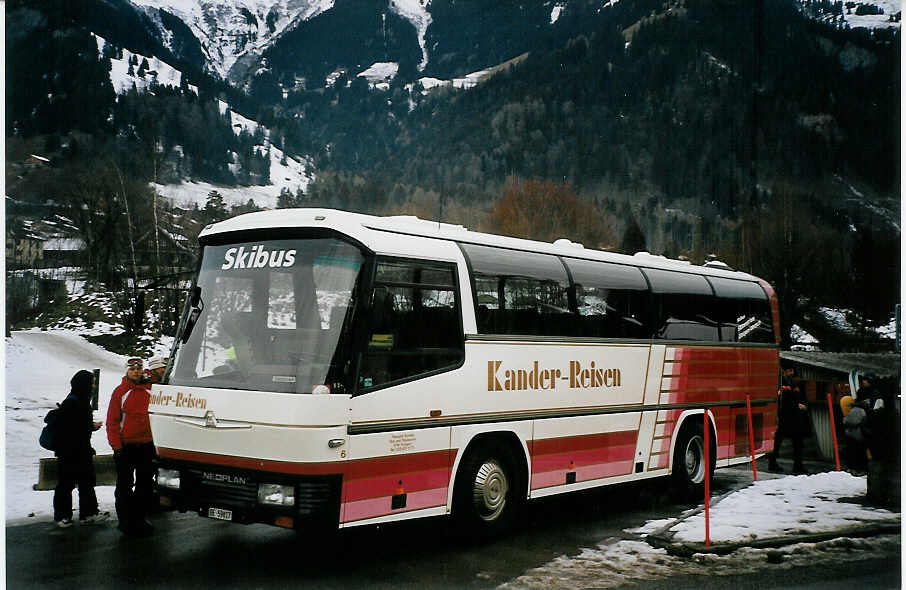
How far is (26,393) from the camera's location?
10016 millimetres

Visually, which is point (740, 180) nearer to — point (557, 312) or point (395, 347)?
point (557, 312)

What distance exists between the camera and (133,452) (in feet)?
28.6

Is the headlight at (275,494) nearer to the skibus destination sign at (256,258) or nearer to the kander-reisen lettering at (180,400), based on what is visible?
the kander-reisen lettering at (180,400)

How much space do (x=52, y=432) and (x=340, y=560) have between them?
3198 mm

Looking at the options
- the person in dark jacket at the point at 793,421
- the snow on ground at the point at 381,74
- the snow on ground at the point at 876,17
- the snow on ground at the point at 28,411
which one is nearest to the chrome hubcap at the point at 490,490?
the snow on ground at the point at 28,411

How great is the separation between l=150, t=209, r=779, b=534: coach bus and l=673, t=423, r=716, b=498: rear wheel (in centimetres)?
118

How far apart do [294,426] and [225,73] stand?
339 inches

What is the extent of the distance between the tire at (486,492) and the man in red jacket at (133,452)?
3.10 meters

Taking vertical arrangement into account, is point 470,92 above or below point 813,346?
above

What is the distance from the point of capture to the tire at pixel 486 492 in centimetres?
836

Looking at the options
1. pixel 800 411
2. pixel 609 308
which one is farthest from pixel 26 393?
pixel 800 411

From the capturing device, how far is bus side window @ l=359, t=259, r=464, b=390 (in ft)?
24.4

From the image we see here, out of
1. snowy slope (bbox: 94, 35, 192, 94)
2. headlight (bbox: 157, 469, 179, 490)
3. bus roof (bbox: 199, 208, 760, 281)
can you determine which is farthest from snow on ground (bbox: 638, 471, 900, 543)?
snowy slope (bbox: 94, 35, 192, 94)

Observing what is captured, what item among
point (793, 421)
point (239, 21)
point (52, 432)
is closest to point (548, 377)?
point (52, 432)
